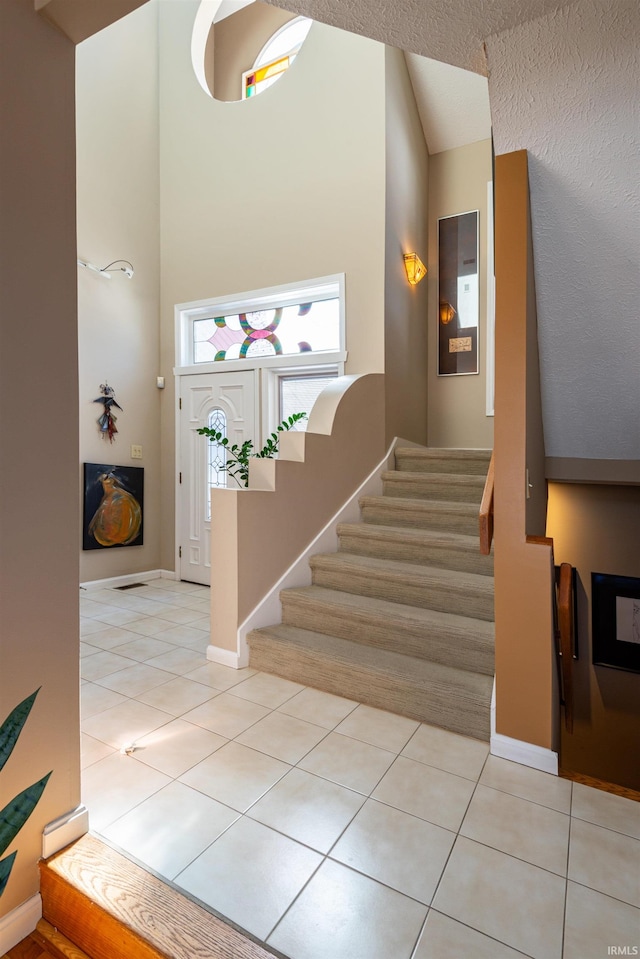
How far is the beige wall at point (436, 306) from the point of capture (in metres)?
5.01

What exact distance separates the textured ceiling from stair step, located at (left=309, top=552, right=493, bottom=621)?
93.3 inches

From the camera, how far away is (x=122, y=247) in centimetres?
498

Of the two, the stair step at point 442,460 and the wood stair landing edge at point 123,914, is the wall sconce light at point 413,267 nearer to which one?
the stair step at point 442,460

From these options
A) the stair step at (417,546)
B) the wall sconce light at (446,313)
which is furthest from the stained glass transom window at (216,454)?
the wall sconce light at (446,313)

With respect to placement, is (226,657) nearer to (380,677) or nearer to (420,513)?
(380,677)

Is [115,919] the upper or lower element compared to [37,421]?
lower

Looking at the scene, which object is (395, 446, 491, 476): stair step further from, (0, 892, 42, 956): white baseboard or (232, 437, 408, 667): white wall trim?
(0, 892, 42, 956): white baseboard

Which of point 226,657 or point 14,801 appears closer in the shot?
point 14,801

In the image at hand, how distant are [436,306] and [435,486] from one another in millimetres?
2342

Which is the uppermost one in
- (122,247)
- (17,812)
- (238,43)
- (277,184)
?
(238,43)

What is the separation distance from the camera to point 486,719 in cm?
221

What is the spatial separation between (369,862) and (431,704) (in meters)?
0.88

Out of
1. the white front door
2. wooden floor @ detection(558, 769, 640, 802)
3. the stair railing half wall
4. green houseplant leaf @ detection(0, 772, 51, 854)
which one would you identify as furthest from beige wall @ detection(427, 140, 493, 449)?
green houseplant leaf @ detection(0, 772, 51, 854)

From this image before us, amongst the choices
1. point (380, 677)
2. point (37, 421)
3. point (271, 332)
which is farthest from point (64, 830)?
point (271, 332)
